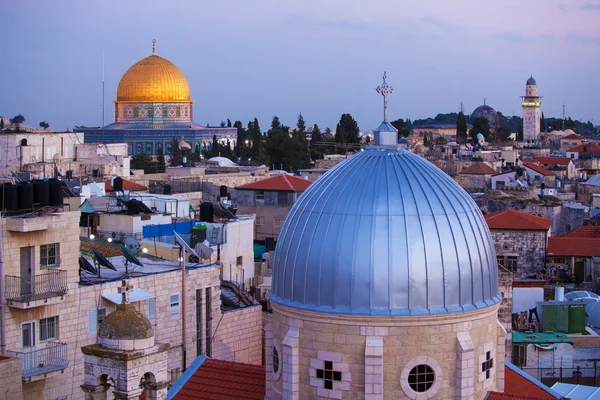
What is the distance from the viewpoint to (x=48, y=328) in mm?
19625

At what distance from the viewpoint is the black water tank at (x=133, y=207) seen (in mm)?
29531

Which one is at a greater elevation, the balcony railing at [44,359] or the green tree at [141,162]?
the green tree at [141,162]

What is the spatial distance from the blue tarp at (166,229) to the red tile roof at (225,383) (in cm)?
1192

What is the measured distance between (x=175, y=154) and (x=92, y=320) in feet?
221

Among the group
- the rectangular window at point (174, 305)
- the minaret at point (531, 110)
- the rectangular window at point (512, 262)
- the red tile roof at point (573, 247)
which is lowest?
the rectangular window at point (512, 262)

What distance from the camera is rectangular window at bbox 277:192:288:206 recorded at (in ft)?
140

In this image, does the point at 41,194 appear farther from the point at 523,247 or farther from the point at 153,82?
the point at 153,82

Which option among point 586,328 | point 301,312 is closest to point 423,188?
point 301,312

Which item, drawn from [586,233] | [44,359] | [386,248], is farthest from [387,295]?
[586,233]

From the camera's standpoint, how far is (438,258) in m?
14.3

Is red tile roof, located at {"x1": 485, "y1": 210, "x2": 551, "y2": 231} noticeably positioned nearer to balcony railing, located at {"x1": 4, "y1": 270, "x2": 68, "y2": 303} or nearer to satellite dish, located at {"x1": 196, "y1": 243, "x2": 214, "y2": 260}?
satellite dish, located at {"x1": 196, "y1": 243, "x2": 214, "y2": 260}

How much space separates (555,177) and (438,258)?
57361mm

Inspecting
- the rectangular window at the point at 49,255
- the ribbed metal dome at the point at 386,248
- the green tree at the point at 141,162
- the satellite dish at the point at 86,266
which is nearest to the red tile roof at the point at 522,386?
the ribbed metal dome at the point at 386,248

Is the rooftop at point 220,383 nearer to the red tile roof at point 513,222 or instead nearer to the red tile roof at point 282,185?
the red tile roof at point 513,222
